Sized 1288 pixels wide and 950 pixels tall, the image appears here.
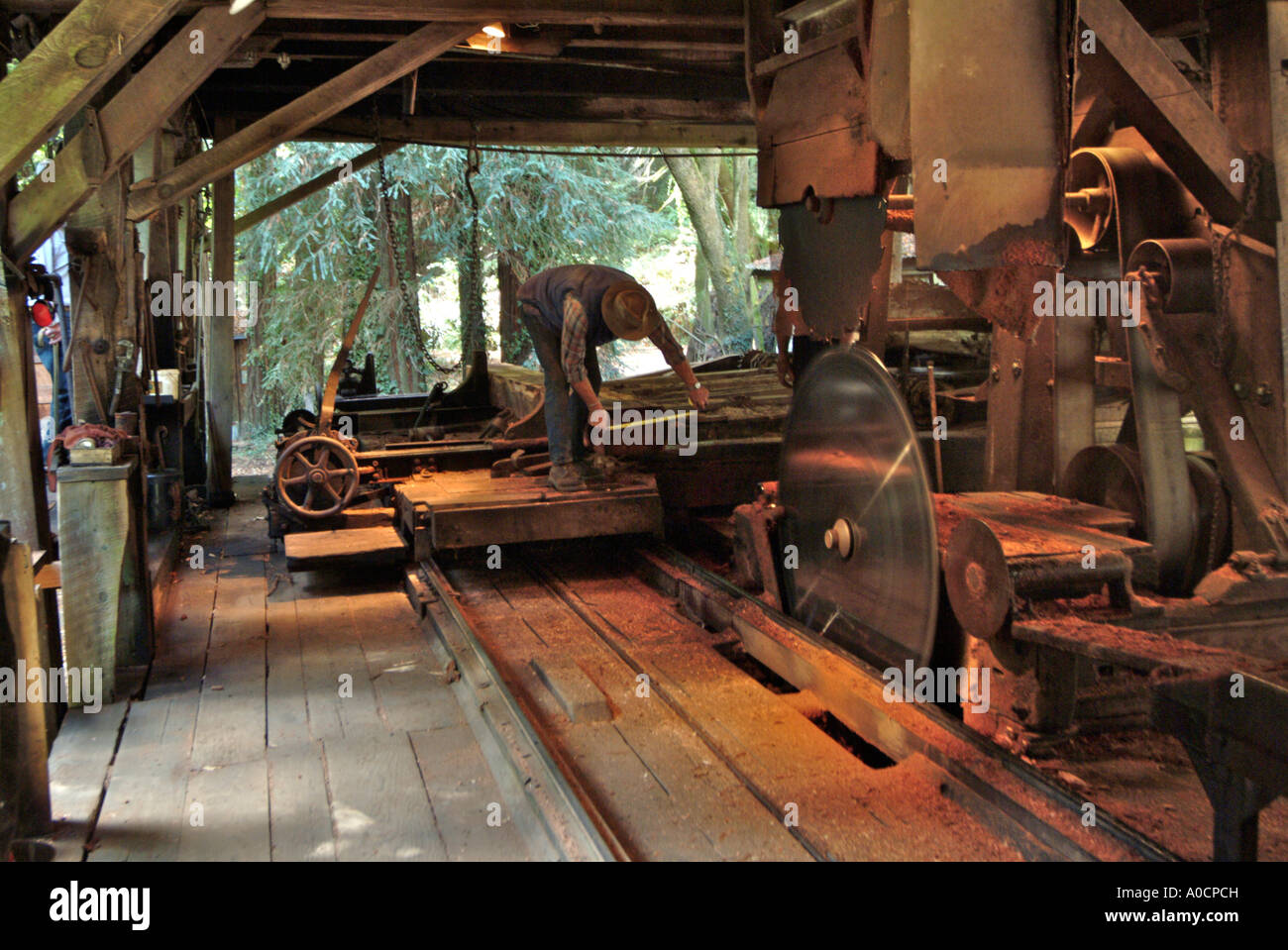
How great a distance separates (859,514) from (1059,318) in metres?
1.10

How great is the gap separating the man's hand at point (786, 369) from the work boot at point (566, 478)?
1.74 meters

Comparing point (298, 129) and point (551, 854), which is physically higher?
point (298, 129)

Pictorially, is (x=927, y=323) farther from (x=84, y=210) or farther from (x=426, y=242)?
(x=426, y=242)

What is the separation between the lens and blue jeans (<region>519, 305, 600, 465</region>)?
6.73 metres

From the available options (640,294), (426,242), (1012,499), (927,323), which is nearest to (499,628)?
(640,294)

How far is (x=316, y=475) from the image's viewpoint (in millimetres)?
7160

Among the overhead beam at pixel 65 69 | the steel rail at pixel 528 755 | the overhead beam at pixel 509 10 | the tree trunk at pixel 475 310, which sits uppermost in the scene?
the overhead beam at pixel 509 10

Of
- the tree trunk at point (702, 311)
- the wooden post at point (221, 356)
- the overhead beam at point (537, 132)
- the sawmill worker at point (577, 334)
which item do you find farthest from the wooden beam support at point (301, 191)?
the tree trunk at point (702, 311)

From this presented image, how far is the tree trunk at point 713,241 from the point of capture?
15.3 meters

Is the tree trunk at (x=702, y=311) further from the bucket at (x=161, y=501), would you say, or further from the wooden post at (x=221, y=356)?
the bucket at (x=161, y=501)

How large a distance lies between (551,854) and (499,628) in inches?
98.0

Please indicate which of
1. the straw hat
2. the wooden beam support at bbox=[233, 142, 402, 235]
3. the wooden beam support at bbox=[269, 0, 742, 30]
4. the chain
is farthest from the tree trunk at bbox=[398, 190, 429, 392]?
the chain

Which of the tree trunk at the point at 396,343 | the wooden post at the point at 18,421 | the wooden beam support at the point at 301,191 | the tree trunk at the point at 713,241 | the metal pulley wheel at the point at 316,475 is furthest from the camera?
the tree trunk at the point at 713,241

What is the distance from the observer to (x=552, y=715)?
4.27 metres
